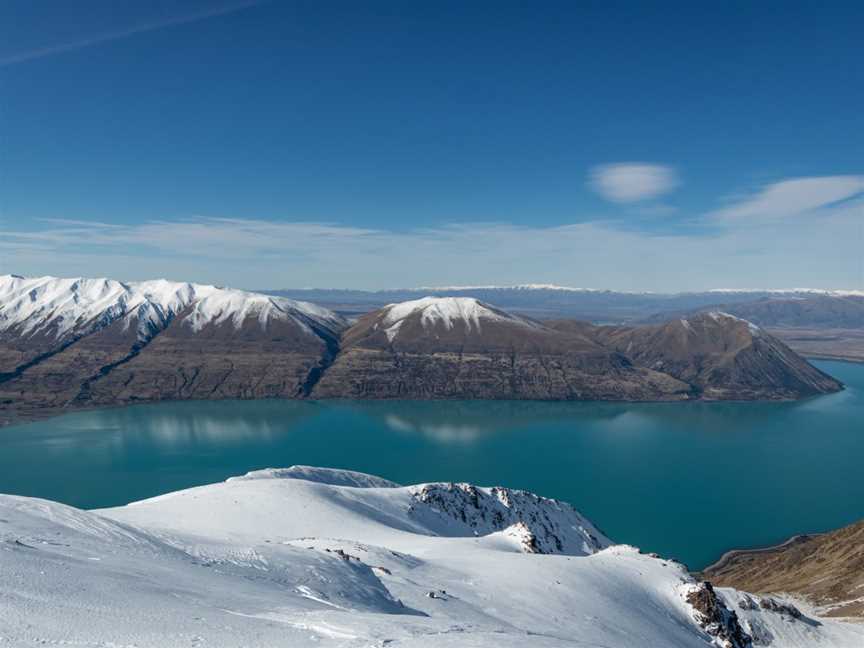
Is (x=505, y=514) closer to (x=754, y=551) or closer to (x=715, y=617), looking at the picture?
(x=715, y=617)

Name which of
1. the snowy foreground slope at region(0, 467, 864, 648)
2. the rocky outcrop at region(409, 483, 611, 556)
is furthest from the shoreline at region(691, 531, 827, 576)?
the snowy foreground slope at region(0, 467, 864, 648)

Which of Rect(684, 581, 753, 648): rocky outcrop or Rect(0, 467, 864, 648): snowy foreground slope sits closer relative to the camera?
Rect(0, 467, 864, 648): snowy foreground slope

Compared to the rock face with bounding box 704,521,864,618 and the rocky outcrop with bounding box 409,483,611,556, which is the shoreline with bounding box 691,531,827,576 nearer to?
the rock face with bounding box 704,521,864,618

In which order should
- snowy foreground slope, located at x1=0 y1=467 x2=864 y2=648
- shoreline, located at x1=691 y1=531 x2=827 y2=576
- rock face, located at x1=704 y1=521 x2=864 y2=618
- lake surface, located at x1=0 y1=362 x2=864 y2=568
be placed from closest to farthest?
snowy foreground slope, located at x1=0 y1=467 x2=864 y2=648 → rock face, located at x1=704 y1=521 x2=864 y2=618 → shoreline, located at x1=691 y1=531 x2=827 y2=576 → lake surface, located at x1=0 y1=362 x2=864 y2=568

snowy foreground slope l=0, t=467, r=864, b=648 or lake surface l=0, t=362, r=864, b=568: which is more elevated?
snowy foreground slope l=0, t=467, r=864, b=648

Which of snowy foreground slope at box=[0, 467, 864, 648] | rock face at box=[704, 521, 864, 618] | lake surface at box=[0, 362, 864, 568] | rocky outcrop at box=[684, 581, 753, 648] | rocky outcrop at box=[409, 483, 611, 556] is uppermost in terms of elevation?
snowy foreground slope at box=[0, 467, 864, 648]

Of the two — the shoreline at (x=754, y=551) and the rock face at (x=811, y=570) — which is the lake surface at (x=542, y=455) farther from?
the rock face at (x=811, y=570)

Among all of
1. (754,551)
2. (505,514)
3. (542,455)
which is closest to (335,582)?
(505,514)

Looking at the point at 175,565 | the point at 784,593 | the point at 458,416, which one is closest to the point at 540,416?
the point at 458,416

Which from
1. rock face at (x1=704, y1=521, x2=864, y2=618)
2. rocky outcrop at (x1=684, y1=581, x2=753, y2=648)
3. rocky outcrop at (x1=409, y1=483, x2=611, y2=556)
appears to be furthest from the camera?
rocky outcrop at (x1=409, y1=483, x2=611, y2=556)

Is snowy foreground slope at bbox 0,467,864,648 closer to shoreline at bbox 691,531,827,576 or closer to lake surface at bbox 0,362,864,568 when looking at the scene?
shoreline at bbox 691,531,827,576
